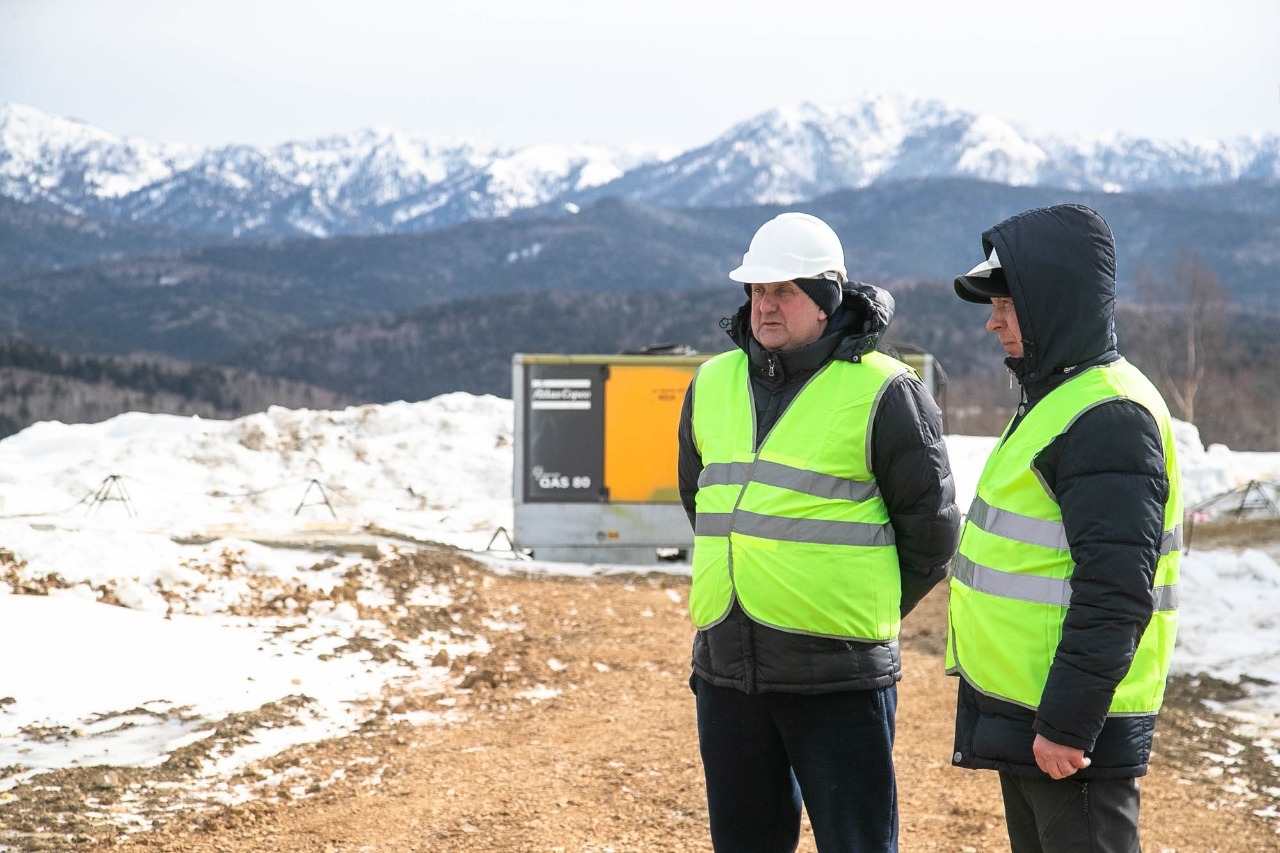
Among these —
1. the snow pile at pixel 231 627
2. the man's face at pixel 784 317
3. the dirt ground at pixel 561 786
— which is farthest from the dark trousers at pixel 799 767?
the snow pile at pixel 231 627

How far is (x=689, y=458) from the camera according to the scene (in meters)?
→ 3.49

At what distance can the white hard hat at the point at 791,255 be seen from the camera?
10.2ft

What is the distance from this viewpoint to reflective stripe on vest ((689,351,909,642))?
302 cm

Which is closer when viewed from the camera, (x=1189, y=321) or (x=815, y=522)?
(x=815, y=522)

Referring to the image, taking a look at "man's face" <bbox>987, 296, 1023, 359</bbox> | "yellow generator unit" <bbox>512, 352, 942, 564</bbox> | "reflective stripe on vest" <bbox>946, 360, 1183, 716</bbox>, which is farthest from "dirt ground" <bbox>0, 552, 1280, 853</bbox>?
"yellow generator unit" <bbox>512, 352, 942, 564</bbox>

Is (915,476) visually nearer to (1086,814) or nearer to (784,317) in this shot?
(784,317)

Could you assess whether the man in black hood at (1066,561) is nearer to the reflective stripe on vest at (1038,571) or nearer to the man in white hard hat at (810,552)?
the reflective stripe on vest at (1038,571)

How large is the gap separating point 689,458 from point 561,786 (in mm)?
2590

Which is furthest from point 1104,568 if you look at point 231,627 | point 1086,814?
point 231,627

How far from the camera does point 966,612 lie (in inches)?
109

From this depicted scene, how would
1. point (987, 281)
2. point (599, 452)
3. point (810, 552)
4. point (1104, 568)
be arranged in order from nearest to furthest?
point (1104, 568)
point (987, 281)
point (810, 552)
point (599, 452)

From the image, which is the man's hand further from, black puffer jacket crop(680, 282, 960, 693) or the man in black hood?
black puffer jacket crop(680, 282, 960, 693)

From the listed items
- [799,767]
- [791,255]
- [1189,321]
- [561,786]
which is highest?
[1189,321]

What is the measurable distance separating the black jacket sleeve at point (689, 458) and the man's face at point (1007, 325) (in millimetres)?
859
